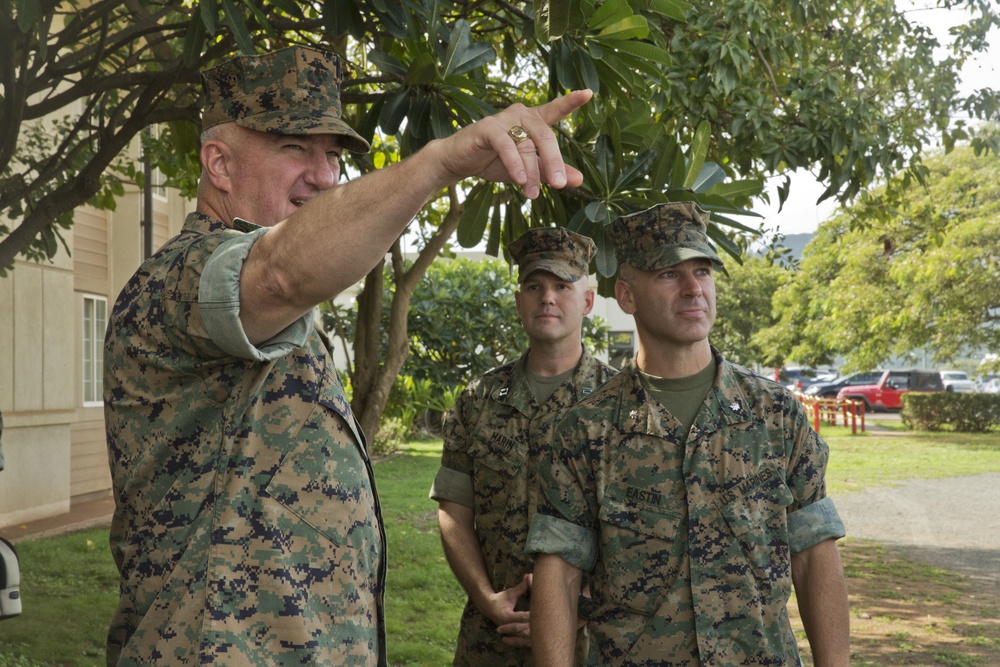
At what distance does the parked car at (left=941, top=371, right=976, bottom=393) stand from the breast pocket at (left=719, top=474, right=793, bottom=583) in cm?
4431

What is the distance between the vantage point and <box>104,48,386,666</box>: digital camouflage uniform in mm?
1894

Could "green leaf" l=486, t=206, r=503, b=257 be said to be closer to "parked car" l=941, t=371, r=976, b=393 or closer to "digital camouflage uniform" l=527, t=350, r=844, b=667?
"digital camouflage uniform" l=527, t=350, r=844, b=667

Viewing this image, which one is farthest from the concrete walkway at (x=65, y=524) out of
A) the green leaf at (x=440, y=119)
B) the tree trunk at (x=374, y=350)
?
the green leaf at (x=440, y=119)

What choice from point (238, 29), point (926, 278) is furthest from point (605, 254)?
point (926, 278)

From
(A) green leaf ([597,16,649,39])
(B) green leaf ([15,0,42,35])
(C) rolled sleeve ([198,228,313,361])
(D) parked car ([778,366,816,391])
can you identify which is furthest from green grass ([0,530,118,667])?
(D) parked car ([778,366,816,391])

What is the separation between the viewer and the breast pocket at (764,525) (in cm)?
284

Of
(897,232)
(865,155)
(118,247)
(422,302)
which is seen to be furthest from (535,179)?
(897,232)

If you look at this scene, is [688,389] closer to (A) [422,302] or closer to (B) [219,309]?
(B) [219,309]

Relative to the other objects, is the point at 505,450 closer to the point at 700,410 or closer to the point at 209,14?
the point at 700,410

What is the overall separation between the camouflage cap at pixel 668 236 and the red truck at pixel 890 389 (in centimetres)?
3584

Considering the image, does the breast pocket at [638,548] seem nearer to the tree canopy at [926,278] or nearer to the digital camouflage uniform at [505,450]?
the digital camouflage uniform at [505,450]

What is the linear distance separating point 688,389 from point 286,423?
4.87ft

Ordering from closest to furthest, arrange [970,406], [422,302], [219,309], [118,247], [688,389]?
[219,309]
[688,389]
[118,247]
[422,302]
[970,406]

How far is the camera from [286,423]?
2004 millimetres
